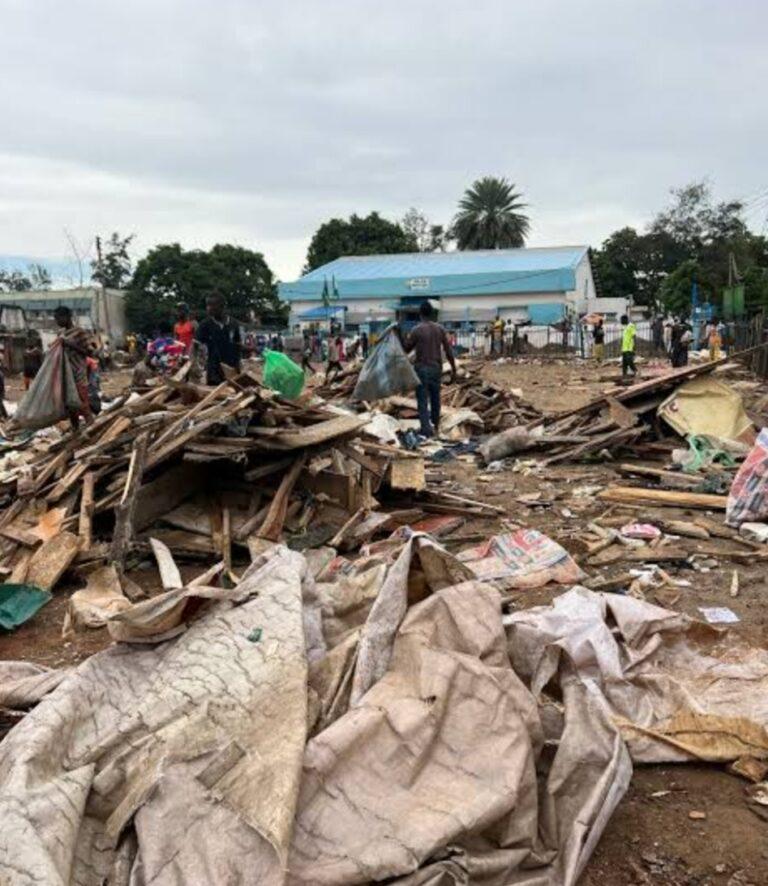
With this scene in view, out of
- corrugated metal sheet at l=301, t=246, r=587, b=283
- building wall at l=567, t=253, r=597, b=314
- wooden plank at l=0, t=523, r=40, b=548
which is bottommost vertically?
wooden plank at l=0, t=523, r=40, b=548

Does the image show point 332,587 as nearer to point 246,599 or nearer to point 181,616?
point 246,599

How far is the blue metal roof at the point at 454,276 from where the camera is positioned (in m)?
43.4

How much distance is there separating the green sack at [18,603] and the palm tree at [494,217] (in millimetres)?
59851

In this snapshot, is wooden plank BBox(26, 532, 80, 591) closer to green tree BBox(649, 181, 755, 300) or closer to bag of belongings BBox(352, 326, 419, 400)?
bag of belongings BBox(352, 326, 419, 400)

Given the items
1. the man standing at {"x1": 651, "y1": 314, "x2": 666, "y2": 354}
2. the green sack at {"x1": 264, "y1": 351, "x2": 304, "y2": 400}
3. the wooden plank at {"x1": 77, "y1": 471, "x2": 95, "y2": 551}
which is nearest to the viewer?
the wooden plank at {"x1": 77, "y1": 471, "x2": 95, "y2": 551}

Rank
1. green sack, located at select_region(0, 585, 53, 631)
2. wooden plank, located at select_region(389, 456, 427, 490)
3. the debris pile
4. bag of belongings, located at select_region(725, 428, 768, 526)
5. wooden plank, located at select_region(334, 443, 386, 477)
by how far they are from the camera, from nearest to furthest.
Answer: green sack, located at select_region(0, 585, 53, 631) → bag of belongings, located at select_region(725, 428, 768, 526) → wooden plank, located at select_region(334, 443, 386, 477) → wooden plank, located at select_region(389, 456, 427, 490) → the debris pile

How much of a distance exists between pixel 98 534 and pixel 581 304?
144 ft

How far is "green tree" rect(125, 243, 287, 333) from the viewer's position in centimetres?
4541

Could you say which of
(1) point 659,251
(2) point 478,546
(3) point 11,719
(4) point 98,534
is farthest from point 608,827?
(1) point 659,251

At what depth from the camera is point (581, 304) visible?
46750 millimetres

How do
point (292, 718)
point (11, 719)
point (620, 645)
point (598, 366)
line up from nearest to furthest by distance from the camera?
1. point (292, 718)
2. point (11, 719)
3. point (620, 645)
4. point (598, 366)

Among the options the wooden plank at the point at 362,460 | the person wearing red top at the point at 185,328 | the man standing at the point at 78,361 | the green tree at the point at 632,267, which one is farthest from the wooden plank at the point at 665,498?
the green tree at the point at 632,267

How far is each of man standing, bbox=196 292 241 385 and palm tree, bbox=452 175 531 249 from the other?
5496cm

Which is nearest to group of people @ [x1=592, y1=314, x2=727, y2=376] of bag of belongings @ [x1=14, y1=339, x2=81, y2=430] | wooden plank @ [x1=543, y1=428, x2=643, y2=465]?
wooden plank @ [x1=543, y1=428, x2=643, y2=465]
